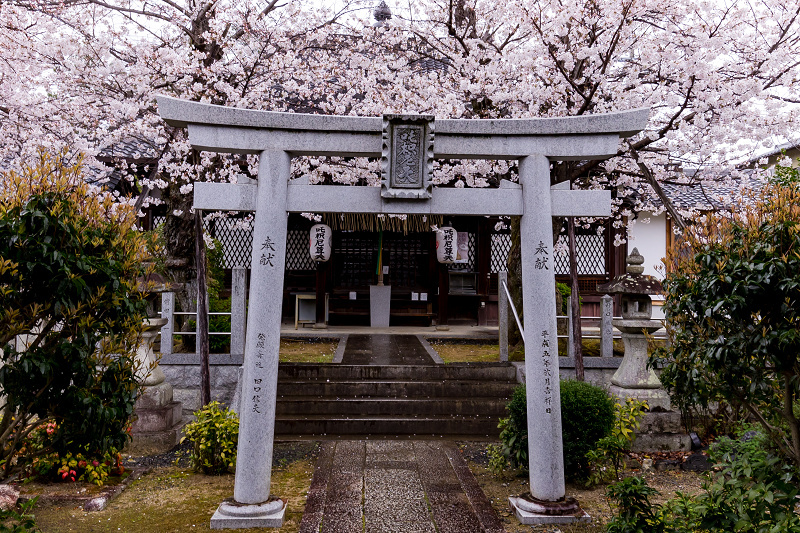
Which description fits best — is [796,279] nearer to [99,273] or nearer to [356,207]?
[356,207]

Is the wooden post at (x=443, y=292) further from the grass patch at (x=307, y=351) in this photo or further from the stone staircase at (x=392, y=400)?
the stone staircase at (x=392, y=400)

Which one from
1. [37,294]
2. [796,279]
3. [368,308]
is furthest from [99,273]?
[368,308]

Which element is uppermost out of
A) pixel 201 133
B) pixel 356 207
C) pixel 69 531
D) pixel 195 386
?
pixel 201 133

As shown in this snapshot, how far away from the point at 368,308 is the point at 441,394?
7.39m

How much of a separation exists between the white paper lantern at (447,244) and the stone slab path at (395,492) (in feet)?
24.0

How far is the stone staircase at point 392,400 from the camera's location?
8742 mm

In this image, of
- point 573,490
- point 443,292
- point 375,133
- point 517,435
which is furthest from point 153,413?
point 443,292

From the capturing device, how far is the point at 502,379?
9.98 m

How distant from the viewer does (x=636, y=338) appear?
8406 millimetres

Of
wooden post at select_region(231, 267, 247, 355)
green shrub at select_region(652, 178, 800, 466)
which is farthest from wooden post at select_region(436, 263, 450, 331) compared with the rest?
green shrub at select_region(652, 178, 800, 466)

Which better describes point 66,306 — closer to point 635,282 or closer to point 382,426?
point 382,426

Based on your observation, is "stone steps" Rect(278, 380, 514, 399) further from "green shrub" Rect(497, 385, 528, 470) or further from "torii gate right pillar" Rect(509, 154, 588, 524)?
"torii gate right pillar" Rect(509, 154, 588, 524)

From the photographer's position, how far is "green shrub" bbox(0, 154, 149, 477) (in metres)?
4.25

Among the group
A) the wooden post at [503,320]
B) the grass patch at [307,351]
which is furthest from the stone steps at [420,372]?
the grass patch at [307,351]
